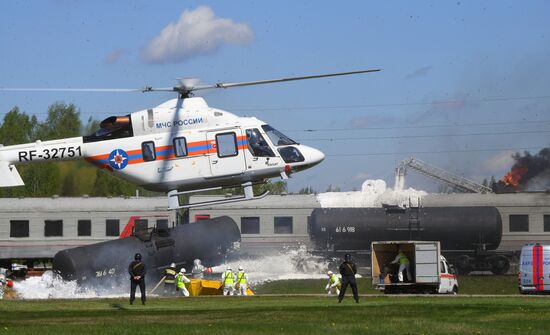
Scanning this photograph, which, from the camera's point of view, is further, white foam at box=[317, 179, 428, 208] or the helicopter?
white foam at box=[317, 179, 428, 208]

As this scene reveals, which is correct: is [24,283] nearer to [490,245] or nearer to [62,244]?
[62,244]

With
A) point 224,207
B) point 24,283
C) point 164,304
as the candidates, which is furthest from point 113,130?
point 224,207

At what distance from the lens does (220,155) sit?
36.7 metres

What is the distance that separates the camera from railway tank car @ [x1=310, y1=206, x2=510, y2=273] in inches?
2048

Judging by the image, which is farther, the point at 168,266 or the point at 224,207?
the point at 224,207

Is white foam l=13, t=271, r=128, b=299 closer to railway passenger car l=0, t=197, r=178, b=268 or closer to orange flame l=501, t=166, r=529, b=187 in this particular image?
railway passenger car l=0, t=197, r=178, b=268

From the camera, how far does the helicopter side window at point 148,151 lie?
3662 centimetres

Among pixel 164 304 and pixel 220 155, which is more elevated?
pixel 220 155

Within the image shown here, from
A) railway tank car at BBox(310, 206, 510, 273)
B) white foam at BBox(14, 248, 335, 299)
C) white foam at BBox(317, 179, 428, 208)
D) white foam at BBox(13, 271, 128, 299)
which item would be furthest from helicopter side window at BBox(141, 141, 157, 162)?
white foam at BBox(317, 179, 428, 208)

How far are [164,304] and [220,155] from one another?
5.53m

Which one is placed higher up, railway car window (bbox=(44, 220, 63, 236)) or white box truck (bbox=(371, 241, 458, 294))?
railway car window (bbox=(44, 220, 63, 236))

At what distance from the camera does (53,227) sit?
53500 millimetres

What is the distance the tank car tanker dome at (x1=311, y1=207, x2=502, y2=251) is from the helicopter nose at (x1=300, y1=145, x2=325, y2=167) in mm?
14998

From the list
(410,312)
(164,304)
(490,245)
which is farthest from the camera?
(490,245)
